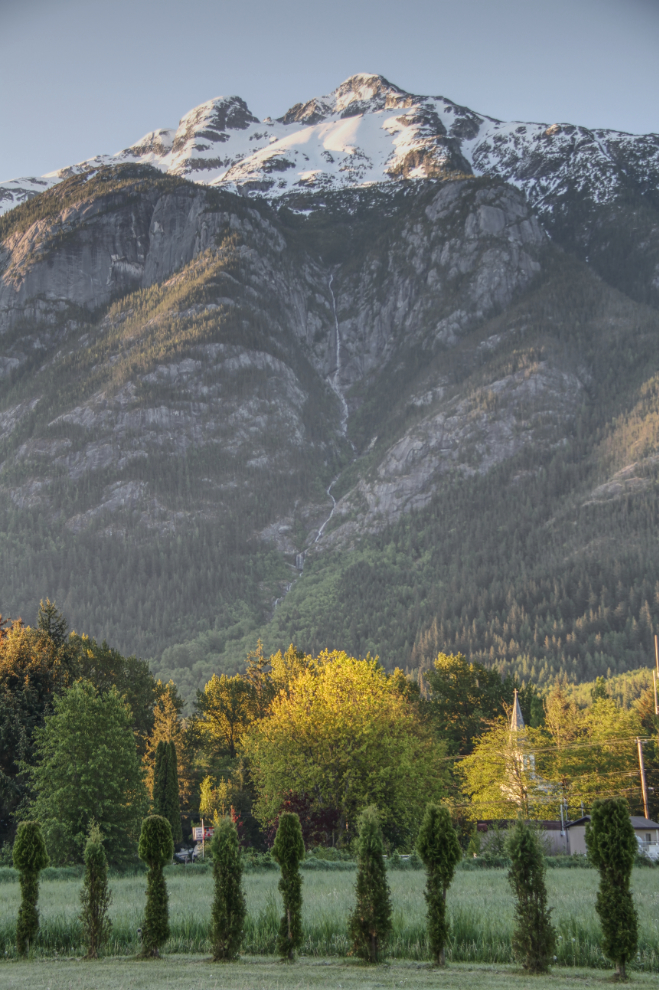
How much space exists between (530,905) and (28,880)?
12610mm

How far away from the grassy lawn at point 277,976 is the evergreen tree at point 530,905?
41cm

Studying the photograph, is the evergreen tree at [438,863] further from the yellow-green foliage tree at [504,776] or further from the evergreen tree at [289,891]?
the yellow-green foliage tree at [504,776]

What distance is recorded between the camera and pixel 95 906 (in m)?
22.6

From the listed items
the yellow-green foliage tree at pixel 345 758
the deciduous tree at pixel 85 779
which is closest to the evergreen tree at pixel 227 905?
the deciduous tree at pixel 85 779

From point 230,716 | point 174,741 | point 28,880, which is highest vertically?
point 230,716

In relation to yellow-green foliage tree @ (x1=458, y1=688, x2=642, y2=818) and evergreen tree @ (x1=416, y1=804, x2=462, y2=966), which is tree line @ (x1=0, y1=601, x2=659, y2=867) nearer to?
yellow-green foliage tree @ (x1=458, y1=688, x2=642, y2=818)

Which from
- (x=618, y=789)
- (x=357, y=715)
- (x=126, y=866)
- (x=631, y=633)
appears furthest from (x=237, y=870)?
(x=631, y=633)

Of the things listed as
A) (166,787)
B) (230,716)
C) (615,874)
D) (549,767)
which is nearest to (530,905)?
(615,874)

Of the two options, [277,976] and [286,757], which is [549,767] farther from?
[277,976]

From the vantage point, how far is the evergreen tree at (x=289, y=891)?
2144cm

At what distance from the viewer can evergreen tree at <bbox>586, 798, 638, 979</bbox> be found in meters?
18.6

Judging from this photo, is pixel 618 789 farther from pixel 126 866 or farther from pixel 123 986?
pixel 123 986

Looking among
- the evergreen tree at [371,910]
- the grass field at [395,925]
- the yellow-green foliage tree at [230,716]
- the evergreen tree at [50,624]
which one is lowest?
the grass field at [395,925]

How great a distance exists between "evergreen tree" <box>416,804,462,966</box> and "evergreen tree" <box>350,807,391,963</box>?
1.09 meters
